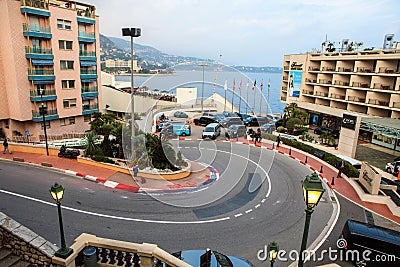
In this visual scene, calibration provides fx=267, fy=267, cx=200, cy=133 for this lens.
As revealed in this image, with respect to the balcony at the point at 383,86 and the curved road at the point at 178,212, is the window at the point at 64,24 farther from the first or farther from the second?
the balcony at the point at 383,86

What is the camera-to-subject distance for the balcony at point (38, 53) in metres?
29.9

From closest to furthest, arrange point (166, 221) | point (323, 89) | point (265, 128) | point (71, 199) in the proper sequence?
1. point (166, 221)
2. point (71, 199)
3. point (265, 128)
4. point (323, 89)

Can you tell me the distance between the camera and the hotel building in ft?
94.0

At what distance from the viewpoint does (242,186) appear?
61.0 feet

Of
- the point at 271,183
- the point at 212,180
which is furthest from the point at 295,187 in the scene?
the point at 212,180

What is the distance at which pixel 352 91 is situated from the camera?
42094 millimetres

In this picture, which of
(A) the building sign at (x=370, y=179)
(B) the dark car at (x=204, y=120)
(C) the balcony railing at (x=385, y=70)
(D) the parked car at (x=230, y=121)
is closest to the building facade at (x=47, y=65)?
(B) the dark car at (x=204, y=120)

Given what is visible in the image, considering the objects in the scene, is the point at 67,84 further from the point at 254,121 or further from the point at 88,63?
the point at 254,121

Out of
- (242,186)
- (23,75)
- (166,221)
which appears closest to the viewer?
(166,221)

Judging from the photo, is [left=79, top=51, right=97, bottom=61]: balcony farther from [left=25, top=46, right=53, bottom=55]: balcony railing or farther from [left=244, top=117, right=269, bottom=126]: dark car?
[left=244, top=117, right=269, bottom=126]: dark car

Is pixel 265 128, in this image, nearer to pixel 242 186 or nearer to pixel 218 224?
pixel 242 186

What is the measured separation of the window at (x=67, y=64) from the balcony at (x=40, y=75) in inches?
58.8

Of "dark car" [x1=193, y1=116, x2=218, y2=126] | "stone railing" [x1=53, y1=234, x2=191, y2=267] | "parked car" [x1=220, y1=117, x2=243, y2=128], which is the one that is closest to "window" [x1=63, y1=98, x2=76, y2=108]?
"dark car" [x1=193, y1=116, x2=218, y2=126]

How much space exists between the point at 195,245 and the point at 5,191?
36.6ft
